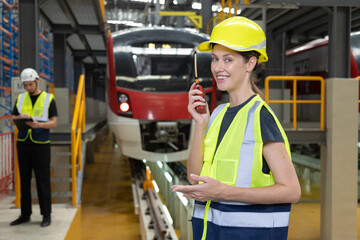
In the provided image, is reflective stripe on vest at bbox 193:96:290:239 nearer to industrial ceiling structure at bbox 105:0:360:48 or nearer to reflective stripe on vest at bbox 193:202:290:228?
reflective stripe on vest at bbox 193:202:290:228

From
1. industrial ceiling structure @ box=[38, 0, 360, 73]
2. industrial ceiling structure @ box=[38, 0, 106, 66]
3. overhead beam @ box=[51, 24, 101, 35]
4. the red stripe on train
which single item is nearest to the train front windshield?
the red stripe on train

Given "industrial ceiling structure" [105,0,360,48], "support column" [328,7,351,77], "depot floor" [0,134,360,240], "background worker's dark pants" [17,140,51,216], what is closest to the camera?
"background worker's dark pants" [17,140,51,216]

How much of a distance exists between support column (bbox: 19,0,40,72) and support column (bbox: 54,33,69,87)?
480cm

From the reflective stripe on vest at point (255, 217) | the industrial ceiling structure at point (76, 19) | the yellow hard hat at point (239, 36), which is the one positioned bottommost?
the reflective stripe on vest at point (255, 217)

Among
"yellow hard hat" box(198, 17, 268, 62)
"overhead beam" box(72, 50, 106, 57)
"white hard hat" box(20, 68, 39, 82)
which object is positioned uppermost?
"overhead beam" box(72, 50, 106, 57)

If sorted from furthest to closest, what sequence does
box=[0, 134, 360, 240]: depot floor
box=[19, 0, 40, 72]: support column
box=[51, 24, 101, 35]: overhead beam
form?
1. box=[51, 24, 101, 35]: overhead beam
2. box=[19, 0, 40, 72]: support column
3. box=[0, 134, 360, 240]: depot floor

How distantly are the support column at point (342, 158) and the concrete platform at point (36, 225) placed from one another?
390 centimetres

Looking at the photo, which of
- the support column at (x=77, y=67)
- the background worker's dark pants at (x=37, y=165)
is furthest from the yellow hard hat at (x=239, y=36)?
the support column at (x=77, y=67)

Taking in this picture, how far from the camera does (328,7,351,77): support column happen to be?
6035 mm

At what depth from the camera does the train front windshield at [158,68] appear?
647 centimetres

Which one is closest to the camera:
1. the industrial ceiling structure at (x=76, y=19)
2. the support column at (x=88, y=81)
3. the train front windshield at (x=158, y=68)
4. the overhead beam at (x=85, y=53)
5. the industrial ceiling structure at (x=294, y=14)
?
the industrial ceiling structure at (x=294, y=14)

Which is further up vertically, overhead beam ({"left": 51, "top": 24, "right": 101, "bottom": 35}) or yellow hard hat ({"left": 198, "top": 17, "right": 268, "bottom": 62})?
overhead beam ({"left": 51, "top": 24, "right": 101, "bottom": 35})

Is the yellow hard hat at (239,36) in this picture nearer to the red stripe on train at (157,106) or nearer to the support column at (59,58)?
the red stripe on train at (157,106)

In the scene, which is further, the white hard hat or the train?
the train
